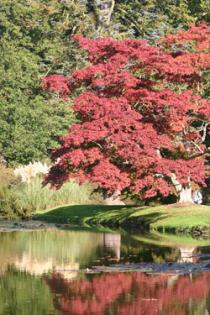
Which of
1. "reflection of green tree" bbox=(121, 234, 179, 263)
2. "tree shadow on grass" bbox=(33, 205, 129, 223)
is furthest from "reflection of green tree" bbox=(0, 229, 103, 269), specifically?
"tree shadow on grass" bbox=(33, 205, 129, 223)

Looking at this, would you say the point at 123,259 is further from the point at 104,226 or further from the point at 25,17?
the point at 25,17

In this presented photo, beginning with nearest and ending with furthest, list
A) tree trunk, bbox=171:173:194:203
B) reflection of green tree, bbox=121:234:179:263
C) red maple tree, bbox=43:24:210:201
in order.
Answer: reflection of green tree, bbox=121:234:179:263 → red maple tree, bbox=43:24:210:201 → tree trunk, bbox=171:173:194:203

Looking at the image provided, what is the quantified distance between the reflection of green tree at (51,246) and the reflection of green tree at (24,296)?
2512 mm

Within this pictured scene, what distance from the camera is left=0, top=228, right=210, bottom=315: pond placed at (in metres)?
16.0

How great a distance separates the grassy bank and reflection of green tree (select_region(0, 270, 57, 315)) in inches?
496

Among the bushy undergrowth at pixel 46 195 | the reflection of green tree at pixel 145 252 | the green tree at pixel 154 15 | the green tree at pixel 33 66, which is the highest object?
the green tree at pixel 154 15

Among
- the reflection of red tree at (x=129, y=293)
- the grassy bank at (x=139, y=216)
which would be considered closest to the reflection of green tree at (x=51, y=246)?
the grassy bank at (x=139, y=216)

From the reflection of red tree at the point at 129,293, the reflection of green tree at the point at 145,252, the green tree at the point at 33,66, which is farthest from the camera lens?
the green tree at the point at 33,66

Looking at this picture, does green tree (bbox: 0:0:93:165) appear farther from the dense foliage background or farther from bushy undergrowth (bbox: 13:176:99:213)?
bushy undergrowth (bbox: 13:176:99:213)

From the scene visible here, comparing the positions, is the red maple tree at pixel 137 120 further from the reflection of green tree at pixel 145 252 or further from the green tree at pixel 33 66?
the green tree at pixel 33 66

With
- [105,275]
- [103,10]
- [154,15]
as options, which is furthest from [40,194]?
[154,15]

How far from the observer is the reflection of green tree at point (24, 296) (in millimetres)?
15516

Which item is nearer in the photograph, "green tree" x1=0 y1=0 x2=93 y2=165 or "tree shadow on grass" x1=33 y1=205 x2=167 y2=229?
"tree shadow on grass" x1=33 y1=205 x2=167 y2=229

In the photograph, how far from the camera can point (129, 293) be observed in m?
17.5
